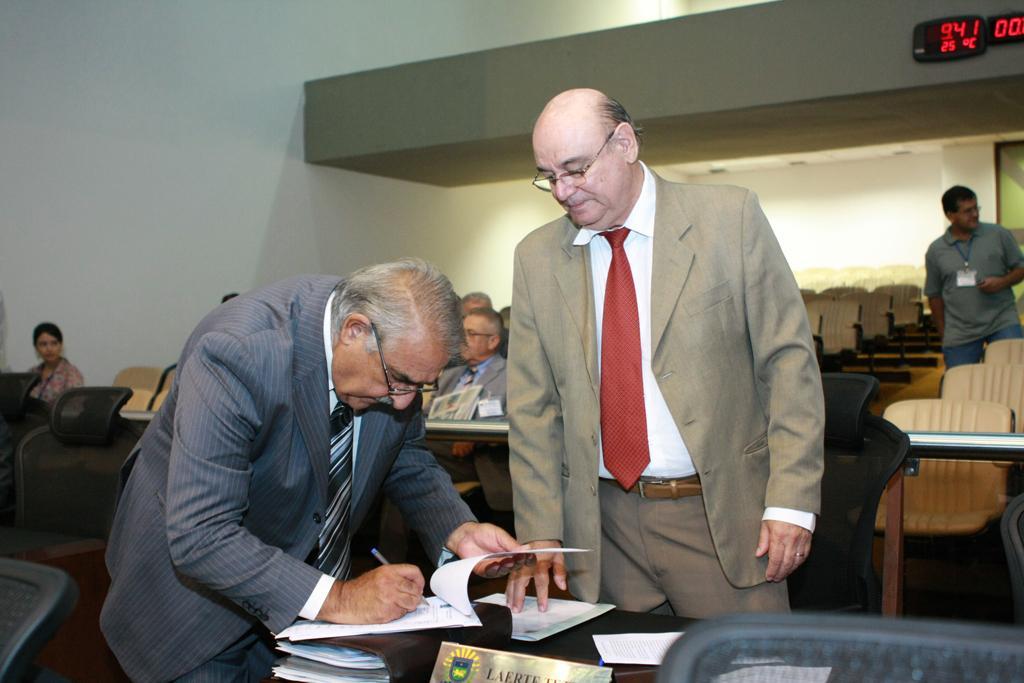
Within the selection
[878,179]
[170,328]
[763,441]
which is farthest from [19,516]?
[878,179]

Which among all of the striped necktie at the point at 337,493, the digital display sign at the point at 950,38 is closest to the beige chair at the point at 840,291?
the digital display sign at the point at 950,38

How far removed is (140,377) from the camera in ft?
24.5

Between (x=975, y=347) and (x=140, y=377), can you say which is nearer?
(x=975, y=347)

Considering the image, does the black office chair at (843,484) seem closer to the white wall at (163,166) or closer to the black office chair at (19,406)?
the black office chair at (19,406)

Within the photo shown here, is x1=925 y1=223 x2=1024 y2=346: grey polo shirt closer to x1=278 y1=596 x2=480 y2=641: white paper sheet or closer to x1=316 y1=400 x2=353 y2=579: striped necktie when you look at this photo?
x1=316 y1=400 x2=353 y2=579: striped necktie

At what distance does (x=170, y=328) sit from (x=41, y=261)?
1.30m

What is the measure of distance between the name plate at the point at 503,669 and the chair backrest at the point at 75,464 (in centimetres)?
195

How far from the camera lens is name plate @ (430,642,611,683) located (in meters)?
1.27

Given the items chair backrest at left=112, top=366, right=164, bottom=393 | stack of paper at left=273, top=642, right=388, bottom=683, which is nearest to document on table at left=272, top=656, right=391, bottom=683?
stack of paper at left=273, top=642, right=388, bottom=683

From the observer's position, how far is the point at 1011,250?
237 inches

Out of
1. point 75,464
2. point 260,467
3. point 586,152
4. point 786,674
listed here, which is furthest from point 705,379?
point 75,464

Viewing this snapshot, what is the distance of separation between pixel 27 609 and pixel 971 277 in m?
6.02

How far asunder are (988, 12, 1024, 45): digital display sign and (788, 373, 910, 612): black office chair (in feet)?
19.0

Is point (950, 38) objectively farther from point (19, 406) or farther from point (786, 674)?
point (786, 674)
